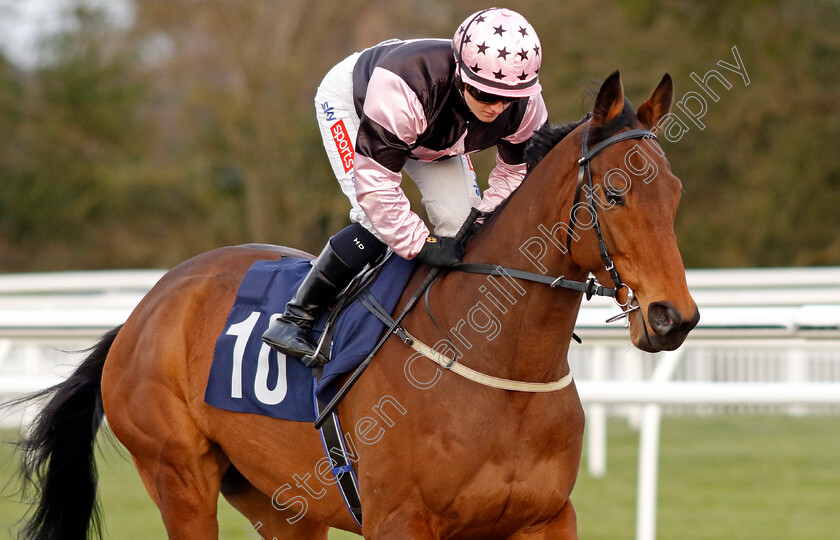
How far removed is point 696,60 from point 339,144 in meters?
12.0

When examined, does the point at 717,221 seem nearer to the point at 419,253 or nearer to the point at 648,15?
the point at 648,15

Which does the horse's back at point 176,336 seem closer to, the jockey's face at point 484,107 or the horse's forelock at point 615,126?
the jockey's face at point 484,107

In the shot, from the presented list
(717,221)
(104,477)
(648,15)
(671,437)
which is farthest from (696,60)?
(104,477)

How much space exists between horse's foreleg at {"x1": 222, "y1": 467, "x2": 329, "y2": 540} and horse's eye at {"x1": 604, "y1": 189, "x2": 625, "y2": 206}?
6.38 feet

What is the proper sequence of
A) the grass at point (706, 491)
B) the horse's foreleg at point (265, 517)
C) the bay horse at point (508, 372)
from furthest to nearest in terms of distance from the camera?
the grass at point (706, 491) → the horse's foreleg at point (265, 517) → the bay horse at point (508, 372)

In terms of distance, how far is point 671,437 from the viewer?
28.2 feet

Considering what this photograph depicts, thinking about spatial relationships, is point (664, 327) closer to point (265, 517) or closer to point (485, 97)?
point (485, 97)

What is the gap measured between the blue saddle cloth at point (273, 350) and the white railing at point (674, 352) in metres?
0.81

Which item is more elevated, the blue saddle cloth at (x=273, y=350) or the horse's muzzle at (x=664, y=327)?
the horse's muzzle at (x=664, y=327)

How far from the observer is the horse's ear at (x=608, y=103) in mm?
2707

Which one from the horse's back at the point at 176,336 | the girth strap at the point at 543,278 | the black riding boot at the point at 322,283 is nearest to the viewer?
the girth strap at the point at 543,278

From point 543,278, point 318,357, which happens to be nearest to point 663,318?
point 543,278

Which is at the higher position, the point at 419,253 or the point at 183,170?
the point at 419,253

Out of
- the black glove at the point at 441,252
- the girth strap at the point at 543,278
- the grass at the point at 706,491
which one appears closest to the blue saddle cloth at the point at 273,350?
the black glove at the point at 441,252
